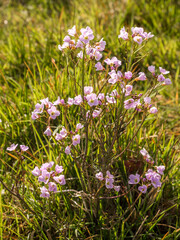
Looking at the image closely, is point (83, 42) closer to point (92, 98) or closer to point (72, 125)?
point (92, 98)

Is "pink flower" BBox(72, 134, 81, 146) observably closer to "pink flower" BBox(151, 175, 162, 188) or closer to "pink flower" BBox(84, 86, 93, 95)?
"pink flower" BBox(84, 86, 93, 95)

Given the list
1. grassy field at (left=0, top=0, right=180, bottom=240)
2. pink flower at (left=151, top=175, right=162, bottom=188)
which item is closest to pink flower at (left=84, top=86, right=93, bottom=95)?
grassy field at (left=0, top=0, right=180, bottom=240)

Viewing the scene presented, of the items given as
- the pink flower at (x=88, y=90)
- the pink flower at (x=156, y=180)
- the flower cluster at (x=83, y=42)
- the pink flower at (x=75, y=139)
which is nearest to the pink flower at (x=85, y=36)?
the flower cluster at (x=83, y=42)

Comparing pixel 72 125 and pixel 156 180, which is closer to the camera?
pixel 156 180

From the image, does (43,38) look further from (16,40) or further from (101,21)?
(101,21)

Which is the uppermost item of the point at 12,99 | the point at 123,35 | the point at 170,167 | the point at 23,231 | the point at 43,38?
the point at 123,35

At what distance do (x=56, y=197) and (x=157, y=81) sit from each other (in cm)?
88

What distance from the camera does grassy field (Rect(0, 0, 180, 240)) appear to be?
5.16ft

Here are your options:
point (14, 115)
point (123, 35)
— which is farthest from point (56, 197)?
point (123, 35)

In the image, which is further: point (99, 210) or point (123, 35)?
point (99, 210)

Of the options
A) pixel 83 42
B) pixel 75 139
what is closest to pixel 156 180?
pixel 75 139

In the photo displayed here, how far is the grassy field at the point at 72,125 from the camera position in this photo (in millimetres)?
1574

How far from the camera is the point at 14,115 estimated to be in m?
2.18

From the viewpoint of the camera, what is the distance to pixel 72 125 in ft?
6.36
